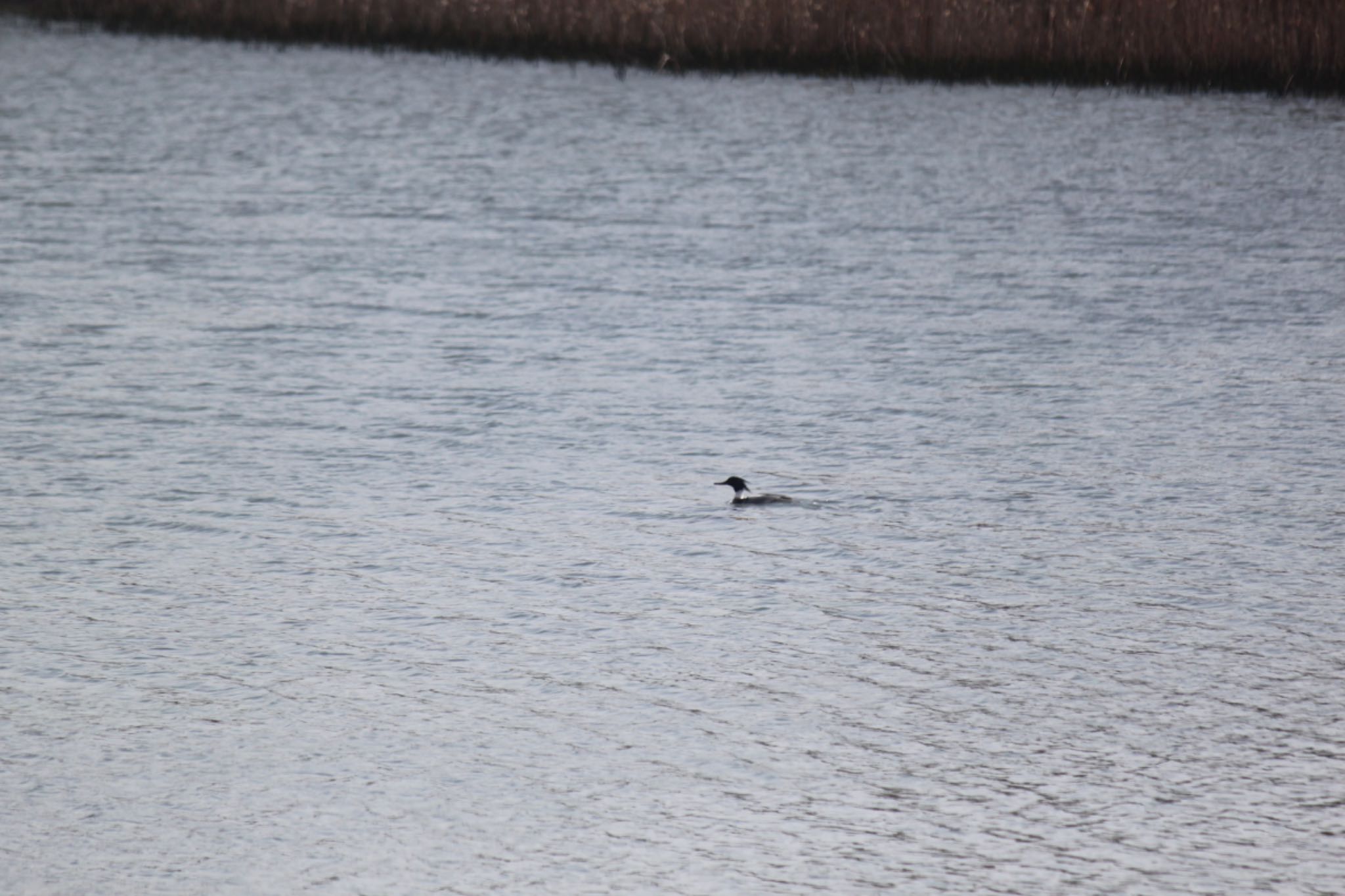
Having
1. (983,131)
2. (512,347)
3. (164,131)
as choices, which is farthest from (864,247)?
(164,131)

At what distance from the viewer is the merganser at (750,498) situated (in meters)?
5.20

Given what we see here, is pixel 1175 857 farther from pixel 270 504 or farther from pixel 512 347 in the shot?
pixel 512 347

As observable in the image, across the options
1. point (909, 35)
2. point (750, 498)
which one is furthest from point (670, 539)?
point (909, 35)

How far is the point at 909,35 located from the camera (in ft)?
50.5

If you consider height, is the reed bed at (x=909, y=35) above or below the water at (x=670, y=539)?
above

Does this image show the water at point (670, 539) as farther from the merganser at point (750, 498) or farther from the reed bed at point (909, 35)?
the reed bed at point (909, 35)

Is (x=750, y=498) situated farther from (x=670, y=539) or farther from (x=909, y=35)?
(x=909, y=35)

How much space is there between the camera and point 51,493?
517 cm

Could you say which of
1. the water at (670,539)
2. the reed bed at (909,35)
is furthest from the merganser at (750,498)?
the reed bed at (909,35)

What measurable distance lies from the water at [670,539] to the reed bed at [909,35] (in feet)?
13.6

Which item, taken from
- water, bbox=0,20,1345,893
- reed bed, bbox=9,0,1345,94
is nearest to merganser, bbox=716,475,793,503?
water, bbox=0,20,1345,893

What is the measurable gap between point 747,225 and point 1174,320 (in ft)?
9.53

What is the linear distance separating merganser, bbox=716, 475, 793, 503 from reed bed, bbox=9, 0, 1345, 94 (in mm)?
10648

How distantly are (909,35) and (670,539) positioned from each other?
11.3 meters
